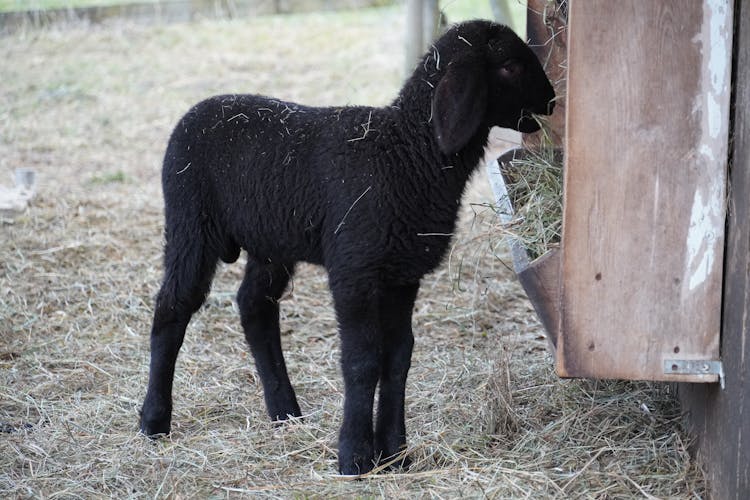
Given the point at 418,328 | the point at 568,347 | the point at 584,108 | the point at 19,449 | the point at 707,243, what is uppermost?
the point at 584,108

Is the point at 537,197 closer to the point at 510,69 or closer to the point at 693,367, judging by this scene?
the point at 510,69

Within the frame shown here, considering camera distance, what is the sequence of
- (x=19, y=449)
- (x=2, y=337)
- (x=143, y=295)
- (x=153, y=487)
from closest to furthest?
(x=153, y=487)
(x=19, y=449)
(x=2, y=337)
(x=143, y=295)

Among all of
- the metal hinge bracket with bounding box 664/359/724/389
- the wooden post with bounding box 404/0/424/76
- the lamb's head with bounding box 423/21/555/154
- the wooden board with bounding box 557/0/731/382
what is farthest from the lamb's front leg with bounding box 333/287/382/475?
the wooden post with bounding box 404/0/424/76

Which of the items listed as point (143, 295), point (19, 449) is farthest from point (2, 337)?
point (19, 449)

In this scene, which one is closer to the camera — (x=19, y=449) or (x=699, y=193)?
(x=699, y=193)

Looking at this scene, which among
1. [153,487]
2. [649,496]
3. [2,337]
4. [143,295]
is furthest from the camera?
[143,295]

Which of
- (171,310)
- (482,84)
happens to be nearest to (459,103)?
(482,84)

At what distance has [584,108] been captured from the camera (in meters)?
3.60

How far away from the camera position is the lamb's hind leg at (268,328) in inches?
199

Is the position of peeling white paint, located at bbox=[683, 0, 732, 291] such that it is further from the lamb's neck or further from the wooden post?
the wooden post

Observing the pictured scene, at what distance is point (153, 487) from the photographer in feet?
13.8

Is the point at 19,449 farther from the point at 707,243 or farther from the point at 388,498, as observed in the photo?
the point at 707,243

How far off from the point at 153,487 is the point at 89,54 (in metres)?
10.7

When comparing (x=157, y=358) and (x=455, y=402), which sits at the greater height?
(x=157, y=358)
